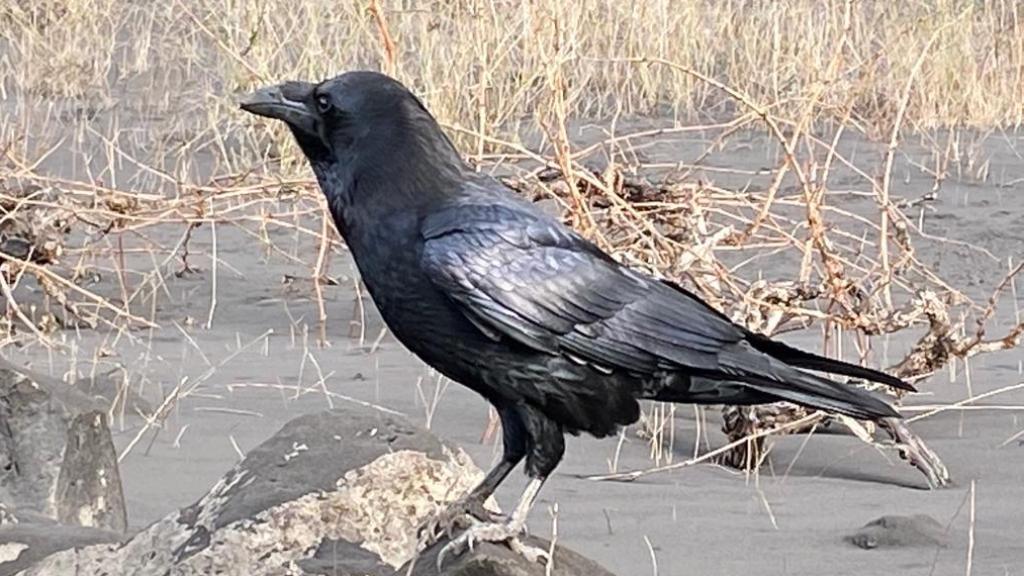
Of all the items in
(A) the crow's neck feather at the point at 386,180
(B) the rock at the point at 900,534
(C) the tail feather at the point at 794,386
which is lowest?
(B) the rock at the point at 900,534

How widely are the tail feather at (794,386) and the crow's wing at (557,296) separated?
0.04 metres

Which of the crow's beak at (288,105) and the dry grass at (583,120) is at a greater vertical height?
the crow's beak at (288,105)

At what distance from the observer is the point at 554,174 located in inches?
260

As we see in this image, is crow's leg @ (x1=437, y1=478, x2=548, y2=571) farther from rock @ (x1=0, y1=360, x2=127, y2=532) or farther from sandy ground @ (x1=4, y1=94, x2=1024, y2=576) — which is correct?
rock @ (x1=0, y1=360, x2=127, y2=532)

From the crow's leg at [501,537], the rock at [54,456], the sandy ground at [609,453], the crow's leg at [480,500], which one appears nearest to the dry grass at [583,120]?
the sandy ground at [609,453]

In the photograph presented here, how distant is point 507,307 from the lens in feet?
11.9

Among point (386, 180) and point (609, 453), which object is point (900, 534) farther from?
point (386, 180)

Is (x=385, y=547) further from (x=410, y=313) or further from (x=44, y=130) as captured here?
(x=44, y=130)

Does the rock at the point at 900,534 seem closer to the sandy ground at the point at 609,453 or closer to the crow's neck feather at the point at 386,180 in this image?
the sandy ground at the point at 609,453

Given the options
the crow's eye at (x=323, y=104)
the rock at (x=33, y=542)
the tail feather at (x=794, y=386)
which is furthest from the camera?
the rock at (x=33, y=542)

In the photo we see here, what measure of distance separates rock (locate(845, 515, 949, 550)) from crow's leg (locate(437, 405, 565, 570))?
52.0 inches

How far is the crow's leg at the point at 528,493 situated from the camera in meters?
3.59

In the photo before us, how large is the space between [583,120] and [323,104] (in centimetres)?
857

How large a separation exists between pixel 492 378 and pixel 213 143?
8.06m
